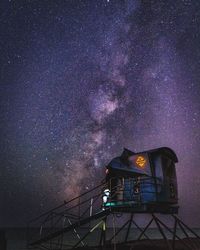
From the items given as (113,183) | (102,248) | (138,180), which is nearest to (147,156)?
(138,180)

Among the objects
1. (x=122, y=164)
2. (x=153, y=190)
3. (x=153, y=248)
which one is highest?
(x=122, y=164)

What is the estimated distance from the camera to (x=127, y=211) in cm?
2025

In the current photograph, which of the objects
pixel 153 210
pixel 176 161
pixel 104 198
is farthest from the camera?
pixel 176 161

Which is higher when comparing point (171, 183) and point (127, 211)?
point (171, 183)

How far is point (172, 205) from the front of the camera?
21656mm

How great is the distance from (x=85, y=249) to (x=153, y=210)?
653cm

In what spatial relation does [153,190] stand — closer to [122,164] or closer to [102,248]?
[122,164]

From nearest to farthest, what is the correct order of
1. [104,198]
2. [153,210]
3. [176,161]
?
[153,210], [104,198], [176,161]

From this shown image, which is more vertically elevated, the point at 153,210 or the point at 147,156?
the point at 147,156

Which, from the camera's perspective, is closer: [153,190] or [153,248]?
[153,190]

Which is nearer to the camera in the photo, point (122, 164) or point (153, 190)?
point (153, 190)

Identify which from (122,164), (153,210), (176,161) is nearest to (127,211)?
(153,210)

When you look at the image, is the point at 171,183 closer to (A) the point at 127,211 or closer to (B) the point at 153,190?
(B) the point at 153,190

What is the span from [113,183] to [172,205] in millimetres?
4083
